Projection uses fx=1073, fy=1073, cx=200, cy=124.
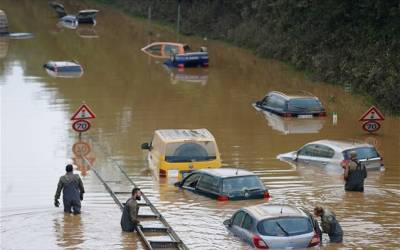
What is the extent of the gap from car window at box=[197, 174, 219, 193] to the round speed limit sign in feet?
35.4

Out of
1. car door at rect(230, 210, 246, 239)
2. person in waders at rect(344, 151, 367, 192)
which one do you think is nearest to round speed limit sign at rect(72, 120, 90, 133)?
person in waders at rect(344, 151, 367, 192)

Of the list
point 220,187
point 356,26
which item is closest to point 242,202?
point 220,187

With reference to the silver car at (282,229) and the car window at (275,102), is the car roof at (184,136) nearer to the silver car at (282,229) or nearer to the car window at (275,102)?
the silver car at (282,229)

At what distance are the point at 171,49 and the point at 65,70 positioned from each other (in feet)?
34.9

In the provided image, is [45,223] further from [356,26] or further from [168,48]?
[168,48]

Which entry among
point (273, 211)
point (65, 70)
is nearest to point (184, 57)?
point (65, 70)

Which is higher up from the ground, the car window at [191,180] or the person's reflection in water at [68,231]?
the car window at [191,180]

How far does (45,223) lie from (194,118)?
19.9 m

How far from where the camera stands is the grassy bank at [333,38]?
168ft

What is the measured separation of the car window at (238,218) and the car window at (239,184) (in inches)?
146

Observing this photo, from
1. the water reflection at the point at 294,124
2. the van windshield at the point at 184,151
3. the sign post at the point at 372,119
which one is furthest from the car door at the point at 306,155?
the water reflection at the point at 294,124

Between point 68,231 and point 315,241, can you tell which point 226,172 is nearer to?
point 68,231

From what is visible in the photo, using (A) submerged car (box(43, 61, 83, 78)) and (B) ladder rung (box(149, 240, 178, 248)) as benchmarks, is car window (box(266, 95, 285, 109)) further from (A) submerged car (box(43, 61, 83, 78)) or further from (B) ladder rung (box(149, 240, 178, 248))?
(B) ladder rung (box(149, 240, 178, 248))

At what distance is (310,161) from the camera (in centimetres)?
3497
